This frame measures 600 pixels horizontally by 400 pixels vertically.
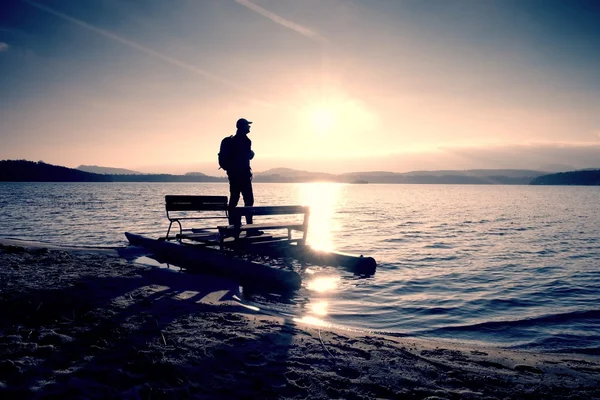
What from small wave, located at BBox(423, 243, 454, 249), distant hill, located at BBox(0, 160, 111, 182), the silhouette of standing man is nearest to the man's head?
the silhouette of standing man

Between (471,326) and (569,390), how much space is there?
9.54 feet

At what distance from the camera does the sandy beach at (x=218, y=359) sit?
3.27m

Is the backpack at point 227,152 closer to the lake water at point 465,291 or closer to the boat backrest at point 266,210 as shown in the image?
the boat backrest at point 266,210

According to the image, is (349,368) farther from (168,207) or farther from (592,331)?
(168,207)

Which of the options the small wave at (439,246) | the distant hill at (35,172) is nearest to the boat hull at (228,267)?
the small wave at (439,246)

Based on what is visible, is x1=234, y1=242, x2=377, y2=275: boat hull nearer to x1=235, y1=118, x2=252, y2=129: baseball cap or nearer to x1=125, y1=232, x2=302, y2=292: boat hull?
x1=125, y1=232, x2=302, y2=292: boat hull

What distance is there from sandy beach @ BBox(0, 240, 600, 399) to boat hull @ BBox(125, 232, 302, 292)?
1.82 metres

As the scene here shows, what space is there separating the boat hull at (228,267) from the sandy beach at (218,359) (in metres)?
1.82

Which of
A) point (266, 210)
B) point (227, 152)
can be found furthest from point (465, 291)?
point (227, 152)

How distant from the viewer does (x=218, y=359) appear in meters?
3.88

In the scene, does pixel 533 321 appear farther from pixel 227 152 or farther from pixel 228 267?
pixel 227 152

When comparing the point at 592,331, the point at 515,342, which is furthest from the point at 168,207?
the point at 592,331

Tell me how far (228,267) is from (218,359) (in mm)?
4885

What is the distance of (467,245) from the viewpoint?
16.7 metres
